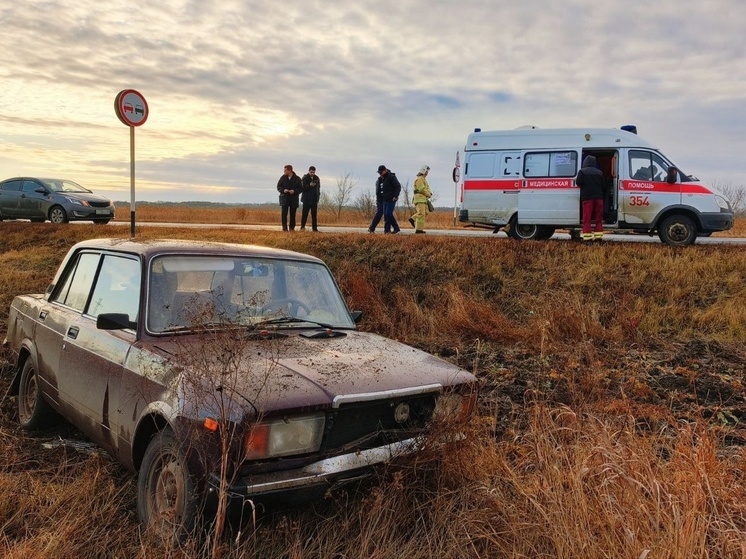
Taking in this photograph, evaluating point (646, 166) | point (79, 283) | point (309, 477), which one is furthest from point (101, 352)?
point (646, 166)

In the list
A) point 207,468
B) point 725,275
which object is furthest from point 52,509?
point 725,275

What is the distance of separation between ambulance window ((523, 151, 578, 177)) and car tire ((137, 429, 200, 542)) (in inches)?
477

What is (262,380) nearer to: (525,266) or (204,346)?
(204,346)

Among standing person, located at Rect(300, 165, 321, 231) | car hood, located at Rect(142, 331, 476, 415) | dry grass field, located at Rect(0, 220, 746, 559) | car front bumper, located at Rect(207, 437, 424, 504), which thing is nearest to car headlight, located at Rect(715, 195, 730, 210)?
dry grass field, located at Rect(0, 220, 746, 559)

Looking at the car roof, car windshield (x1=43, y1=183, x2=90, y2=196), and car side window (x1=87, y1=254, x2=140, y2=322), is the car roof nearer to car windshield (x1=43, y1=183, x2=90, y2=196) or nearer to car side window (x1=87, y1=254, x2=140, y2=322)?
car side window (x1=87, y1=254, x2=140, y2=322)

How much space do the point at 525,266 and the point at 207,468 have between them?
31.1ft

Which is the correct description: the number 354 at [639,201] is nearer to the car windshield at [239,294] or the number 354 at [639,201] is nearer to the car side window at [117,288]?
the car windshield at [239,294]

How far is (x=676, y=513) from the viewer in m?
2.67

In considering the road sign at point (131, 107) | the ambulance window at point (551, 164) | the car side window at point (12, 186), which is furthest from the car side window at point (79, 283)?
the car side window at point (12, 186)

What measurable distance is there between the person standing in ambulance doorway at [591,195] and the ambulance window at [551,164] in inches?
45.9

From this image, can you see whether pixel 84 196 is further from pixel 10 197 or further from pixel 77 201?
pixel 10 197

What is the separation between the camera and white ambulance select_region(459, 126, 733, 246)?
12.1 meters

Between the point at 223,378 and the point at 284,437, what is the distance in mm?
418

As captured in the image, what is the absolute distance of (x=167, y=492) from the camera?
2988 mm
